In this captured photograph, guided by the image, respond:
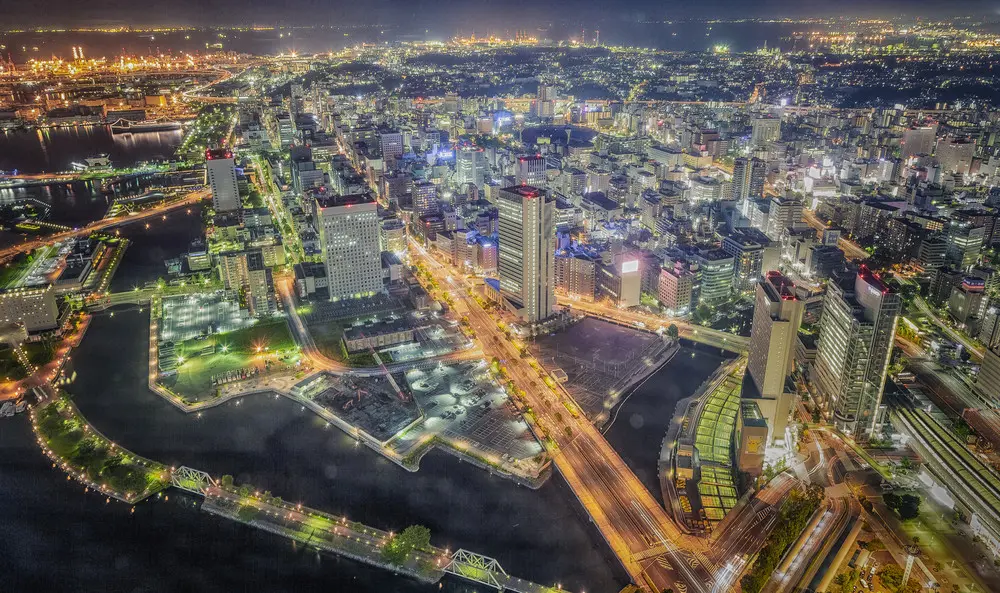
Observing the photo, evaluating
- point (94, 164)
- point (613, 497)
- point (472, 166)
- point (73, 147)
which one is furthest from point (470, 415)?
point (73, 147)

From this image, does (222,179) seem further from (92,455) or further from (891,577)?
(891,577)

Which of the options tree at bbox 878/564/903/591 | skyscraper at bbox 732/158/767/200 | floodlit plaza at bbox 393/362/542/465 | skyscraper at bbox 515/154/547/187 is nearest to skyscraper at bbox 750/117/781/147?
skyscraper at bbox 732/158/767/200

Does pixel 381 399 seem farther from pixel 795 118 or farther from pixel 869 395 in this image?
pixel 795 118

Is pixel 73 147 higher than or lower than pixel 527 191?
lower

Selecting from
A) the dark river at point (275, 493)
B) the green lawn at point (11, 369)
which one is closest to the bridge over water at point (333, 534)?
the dark river at point (275, 493)

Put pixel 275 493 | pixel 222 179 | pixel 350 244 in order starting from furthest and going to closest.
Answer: pixel 222 179, pixel 350 244, pixel 275 493

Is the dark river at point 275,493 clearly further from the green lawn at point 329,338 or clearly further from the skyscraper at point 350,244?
the skyscraper at point 350,244
